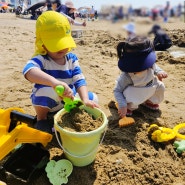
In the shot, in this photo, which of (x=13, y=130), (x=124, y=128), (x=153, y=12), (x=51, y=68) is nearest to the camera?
(x=153, y=12)

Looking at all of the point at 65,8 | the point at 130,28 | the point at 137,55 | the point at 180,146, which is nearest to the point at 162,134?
the point at 180,146

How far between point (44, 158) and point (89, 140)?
1.05ft

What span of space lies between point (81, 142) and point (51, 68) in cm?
71

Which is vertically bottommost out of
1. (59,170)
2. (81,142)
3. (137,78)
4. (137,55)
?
(59,170)

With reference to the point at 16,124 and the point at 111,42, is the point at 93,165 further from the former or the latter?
the point at 111,42

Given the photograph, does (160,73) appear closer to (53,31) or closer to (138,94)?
(138,94)

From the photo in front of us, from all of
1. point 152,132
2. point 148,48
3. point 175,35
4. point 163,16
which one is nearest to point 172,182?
point 152,132

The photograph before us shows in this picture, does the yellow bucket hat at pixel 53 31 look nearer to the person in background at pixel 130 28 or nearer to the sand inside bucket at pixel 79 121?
the sand inside bucket at pixel 79 121

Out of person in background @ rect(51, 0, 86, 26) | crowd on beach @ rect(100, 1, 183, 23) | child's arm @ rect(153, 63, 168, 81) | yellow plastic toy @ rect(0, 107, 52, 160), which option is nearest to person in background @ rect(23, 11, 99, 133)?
yellow plastic toy @ rect(0, 107, 52, 160)

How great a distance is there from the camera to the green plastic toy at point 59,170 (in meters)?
1.48

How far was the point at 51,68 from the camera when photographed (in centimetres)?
193

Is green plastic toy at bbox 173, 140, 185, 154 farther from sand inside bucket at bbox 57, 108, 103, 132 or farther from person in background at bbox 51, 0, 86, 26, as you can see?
person in background at bbox 51, 0, 86, 26

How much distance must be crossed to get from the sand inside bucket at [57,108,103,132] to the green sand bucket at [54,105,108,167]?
33 mm

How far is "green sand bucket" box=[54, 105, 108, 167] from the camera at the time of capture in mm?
1398
